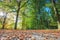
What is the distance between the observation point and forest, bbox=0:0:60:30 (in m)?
22.5

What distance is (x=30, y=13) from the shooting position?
78.3 feet

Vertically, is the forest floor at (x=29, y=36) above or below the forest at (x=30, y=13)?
below

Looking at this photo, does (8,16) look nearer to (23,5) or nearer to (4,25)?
(4,25)

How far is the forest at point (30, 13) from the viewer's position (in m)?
22.5

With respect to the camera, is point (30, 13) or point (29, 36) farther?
point (30, 13)

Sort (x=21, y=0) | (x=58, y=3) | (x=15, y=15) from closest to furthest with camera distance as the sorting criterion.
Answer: (x=58, y=3) → (x=21, y=0) → (x=15, y=15)

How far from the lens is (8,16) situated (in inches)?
971

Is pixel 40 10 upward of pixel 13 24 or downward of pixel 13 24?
upward

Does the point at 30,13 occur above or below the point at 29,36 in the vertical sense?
above

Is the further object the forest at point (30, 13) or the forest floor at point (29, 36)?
the forest at point (30, 13)

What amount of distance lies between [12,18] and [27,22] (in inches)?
92.9

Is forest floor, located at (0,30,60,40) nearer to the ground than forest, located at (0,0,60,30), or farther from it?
nearer to the ground

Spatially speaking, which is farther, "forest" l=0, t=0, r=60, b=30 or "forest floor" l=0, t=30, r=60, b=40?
"forest" l=0, t=0, r=60, b=30

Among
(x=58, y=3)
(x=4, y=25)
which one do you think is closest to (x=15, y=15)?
(x=4, y=25)
